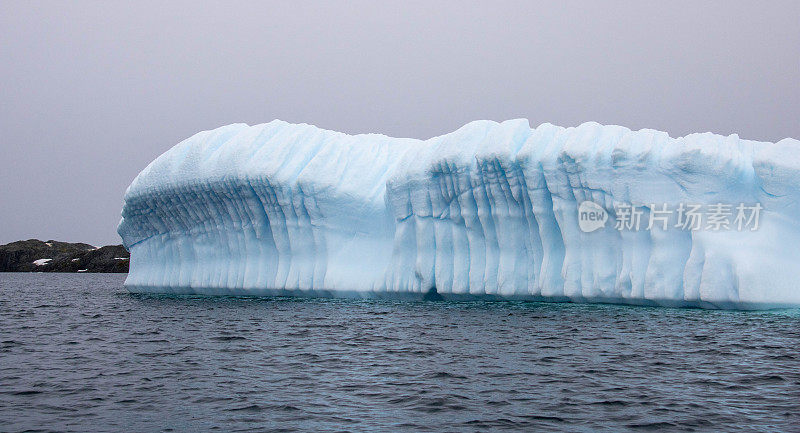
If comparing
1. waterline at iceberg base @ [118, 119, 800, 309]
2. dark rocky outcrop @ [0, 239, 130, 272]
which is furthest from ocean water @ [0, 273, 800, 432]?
dark rocky outcrop @ [0, 239, 130, 272]

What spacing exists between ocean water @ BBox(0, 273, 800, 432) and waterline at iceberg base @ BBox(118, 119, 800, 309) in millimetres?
1480

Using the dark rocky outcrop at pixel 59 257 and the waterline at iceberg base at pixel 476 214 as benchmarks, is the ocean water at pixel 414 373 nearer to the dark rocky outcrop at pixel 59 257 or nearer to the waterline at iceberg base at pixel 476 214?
the waterline at iceberg base at pixel 476 214

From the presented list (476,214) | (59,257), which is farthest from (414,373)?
(59,257)

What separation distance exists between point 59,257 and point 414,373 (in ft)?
227

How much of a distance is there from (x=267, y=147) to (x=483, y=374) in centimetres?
1336

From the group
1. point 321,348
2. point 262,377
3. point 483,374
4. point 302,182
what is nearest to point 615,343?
point 483,374

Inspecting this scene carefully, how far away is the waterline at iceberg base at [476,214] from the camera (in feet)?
48.2

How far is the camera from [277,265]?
2031cm

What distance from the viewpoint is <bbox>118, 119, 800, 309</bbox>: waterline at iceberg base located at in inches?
578

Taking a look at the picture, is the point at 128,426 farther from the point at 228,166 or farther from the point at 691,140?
the point at 228,166

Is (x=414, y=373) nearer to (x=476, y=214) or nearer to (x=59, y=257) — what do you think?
(x=476, y=214)

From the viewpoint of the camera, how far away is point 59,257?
2771 inches

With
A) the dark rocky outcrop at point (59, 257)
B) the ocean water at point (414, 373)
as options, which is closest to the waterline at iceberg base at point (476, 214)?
the ocean water at point (414, 373)

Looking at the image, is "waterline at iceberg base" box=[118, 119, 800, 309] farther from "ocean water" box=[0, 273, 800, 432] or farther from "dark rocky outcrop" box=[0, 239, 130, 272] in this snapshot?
"dark rocky outcrop" box=[0, 239, 130, 272]
